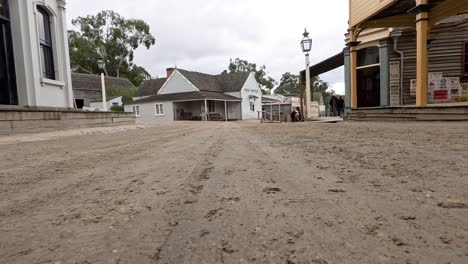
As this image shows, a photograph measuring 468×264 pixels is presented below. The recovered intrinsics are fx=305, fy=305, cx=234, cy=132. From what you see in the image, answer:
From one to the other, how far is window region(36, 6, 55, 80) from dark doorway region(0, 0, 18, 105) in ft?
3.54

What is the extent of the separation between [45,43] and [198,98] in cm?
1931

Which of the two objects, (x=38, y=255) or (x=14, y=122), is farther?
(x=14, y=122)

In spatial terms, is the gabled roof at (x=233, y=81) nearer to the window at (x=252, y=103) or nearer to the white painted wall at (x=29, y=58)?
the window at (x=252, y=103)

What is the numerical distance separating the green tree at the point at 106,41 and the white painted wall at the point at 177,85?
765 inches

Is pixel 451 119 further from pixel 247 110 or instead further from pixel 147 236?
pixel 247 110

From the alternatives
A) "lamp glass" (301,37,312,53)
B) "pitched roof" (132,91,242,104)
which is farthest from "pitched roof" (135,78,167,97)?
"lamp glass" (301,37,312,53)

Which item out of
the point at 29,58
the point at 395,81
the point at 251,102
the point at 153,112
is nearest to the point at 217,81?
the point at 251,102

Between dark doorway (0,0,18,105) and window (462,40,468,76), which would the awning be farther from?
dark doorway (0,0,18,105)

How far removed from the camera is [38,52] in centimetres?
841

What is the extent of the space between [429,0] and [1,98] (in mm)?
10837

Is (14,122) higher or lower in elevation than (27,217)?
higher

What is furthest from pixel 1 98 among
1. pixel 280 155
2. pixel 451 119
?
pixel 451 119

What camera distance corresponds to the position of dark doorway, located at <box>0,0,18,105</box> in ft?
24.7

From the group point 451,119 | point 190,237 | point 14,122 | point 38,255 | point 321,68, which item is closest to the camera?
point 38,255
